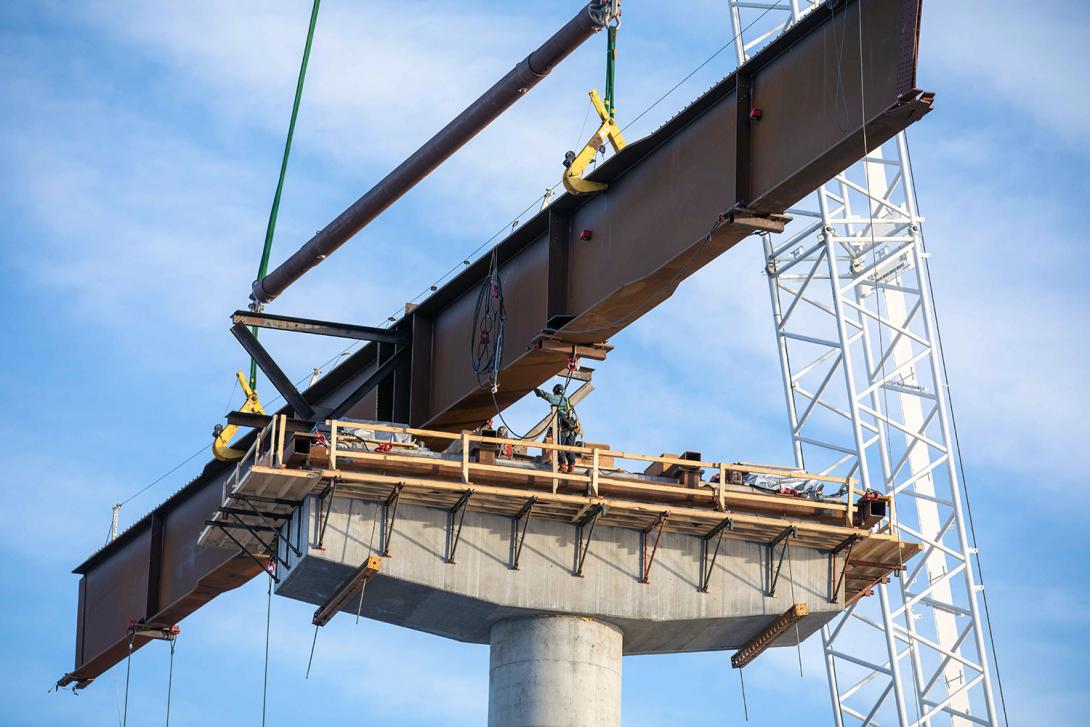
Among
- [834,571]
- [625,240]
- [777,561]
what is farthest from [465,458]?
[834,571]

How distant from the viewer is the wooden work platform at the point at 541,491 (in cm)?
3288

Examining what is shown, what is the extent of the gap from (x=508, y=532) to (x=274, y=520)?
427cm

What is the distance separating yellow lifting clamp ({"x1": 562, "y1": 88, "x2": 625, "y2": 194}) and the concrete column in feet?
24.9

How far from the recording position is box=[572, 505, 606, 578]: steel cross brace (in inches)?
1325

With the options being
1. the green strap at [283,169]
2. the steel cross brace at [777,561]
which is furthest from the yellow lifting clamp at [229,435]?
the steel cross brace at [777,561]

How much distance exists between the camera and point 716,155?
31.8 metres

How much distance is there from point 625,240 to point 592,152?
68.3 inches

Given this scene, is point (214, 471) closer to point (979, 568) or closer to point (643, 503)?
point (643, 503)

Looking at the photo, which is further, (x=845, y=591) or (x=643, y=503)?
(x=845, y=591)

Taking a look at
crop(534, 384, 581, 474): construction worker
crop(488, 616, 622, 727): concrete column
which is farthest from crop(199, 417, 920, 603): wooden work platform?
crop(488, 616, 622, 727): concrete column

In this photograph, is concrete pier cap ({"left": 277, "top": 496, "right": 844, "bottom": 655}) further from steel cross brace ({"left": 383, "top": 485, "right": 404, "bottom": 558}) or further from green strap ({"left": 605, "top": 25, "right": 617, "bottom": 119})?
green strap ({"left": 605, "top": 25, "right": 617, "bottom": 119})

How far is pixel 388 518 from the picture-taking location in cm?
3334

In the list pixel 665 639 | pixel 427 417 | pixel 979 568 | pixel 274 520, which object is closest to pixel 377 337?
pixel 427 417

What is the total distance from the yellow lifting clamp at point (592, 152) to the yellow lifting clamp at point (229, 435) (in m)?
10.9
